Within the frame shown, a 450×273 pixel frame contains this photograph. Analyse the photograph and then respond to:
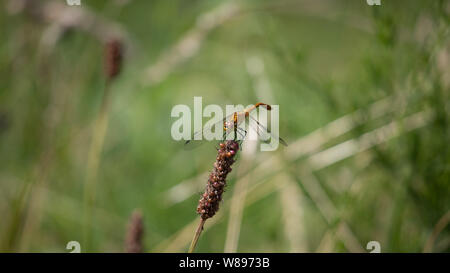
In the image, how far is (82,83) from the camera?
6.27ft

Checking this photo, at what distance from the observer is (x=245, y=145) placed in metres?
1.32

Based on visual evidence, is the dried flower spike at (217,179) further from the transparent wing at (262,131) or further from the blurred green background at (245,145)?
the transparent wing at (262,131)

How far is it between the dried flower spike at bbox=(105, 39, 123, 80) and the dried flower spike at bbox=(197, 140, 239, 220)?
1.24 ft

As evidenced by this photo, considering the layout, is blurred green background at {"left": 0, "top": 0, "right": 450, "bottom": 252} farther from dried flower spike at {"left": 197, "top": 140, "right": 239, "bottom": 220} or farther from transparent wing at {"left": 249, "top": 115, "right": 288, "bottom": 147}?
dried flower spike at {"left": 197, "top": 140, "right": 239, "bottom": 220}

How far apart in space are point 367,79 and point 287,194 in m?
0.45

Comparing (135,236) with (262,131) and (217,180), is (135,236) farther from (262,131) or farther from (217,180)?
(262,131)

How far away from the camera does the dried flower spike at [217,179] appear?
653 mm

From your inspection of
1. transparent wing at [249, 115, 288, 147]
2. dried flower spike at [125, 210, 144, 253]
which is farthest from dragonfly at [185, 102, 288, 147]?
dried flower spike at [125, 210, 144, 253]

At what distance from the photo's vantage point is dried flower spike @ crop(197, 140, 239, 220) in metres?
0.65

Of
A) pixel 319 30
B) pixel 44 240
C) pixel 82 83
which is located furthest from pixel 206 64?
pixel 44 240

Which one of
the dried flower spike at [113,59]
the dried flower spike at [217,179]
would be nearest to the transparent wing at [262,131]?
the dried flower spike at [113,59]

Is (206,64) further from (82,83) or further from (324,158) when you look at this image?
(324,158)

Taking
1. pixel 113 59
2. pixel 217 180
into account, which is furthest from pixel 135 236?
pixel 113 59

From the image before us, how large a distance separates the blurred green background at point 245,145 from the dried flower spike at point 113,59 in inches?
8.6
